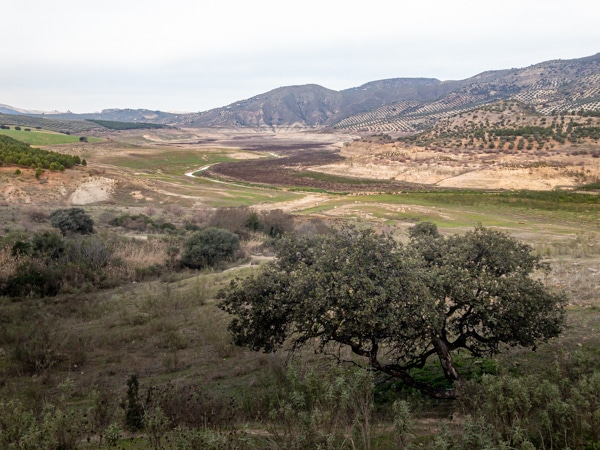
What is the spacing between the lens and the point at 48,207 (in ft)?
126

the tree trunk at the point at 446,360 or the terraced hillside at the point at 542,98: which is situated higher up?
the terraced hillside at the point at 542,98

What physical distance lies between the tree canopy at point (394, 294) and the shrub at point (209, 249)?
46.1 feet

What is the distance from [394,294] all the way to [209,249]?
1685 centimetres

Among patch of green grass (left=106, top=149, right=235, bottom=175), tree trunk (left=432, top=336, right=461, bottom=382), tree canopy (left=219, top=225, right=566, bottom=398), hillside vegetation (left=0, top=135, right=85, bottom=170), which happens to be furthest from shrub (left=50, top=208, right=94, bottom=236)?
patch of green grass (left=106, top=149, right=235, bottom=175)

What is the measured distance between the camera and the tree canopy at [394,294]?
25.1ft

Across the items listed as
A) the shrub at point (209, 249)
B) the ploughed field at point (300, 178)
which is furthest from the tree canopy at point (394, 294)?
the ploughed field at point (300, 178)

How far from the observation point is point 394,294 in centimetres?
766

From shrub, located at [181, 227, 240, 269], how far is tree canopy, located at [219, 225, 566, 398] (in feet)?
46.1

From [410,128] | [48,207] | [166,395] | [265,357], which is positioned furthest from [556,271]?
[410,128]

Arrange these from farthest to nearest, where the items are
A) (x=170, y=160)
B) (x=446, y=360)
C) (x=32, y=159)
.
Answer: (x=170, y=160) < (x=32, y=159) < (x=446, y=360)

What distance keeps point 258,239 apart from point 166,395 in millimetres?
22647

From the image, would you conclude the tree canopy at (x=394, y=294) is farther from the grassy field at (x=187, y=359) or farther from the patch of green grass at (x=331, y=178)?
the patch of green grass at (x=331, y=178)

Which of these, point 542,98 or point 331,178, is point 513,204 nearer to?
point 331,178

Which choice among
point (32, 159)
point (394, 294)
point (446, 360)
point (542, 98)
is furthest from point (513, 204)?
point (542, 98)
